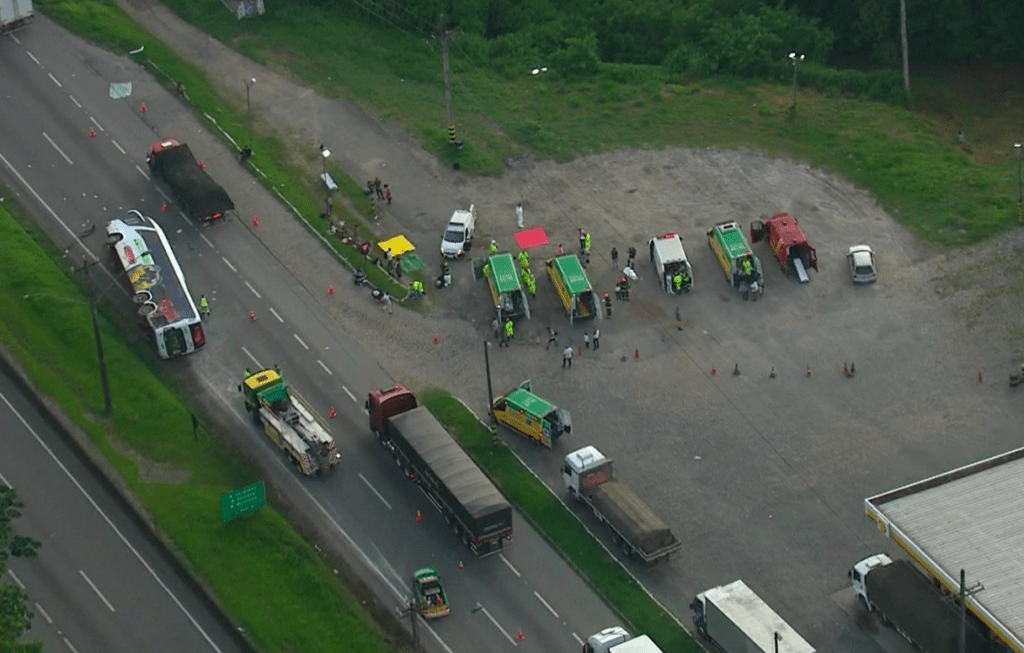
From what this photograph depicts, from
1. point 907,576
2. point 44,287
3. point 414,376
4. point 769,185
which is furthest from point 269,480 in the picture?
point 769,185

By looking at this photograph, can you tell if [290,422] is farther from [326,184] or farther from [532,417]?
[326,184]

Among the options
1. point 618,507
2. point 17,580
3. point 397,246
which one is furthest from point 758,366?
point 17,580

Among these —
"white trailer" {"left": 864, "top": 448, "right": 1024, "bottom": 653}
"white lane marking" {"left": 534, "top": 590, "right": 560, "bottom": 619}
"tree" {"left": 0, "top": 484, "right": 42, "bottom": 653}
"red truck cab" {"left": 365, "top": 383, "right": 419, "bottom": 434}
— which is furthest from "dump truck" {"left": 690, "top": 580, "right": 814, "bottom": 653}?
"tree" {"left": 0, "top": 484, "right": 42, "bottom": 653}

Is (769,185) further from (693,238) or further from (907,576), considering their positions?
(907,576)

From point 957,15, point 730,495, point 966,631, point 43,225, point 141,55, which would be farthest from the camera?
point 957,15

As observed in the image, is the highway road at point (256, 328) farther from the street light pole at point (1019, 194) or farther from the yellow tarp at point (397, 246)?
the street light pole at point (1019, 194)

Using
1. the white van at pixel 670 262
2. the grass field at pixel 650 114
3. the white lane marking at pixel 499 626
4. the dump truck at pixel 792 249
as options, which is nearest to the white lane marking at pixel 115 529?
the white lane marking at pixel 499 626
